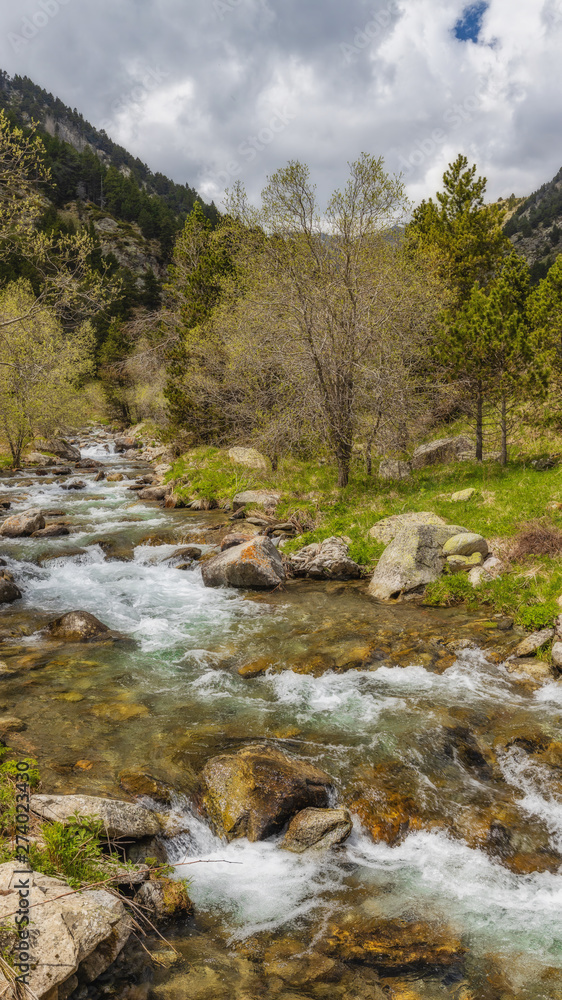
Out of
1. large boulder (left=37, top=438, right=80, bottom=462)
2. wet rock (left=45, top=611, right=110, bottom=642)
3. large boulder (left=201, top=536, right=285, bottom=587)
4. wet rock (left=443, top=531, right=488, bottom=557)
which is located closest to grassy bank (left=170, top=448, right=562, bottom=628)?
wet rock (left=443, top=531, right=488, bottom=557)

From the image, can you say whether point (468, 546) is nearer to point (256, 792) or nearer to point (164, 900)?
point (256, 792)

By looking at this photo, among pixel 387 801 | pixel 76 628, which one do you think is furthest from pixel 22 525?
pixel 387 801

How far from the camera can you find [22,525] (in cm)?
1551

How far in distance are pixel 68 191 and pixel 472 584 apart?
13605 centimetres

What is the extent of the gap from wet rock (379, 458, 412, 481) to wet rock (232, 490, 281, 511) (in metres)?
3.87

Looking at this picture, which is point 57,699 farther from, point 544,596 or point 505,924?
point 544,596

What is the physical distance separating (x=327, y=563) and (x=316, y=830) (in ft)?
25.3

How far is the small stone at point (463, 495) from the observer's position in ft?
46.4

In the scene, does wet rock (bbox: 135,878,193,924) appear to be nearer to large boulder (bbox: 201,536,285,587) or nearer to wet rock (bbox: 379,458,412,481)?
large boulder (bbox: 201,536,285,587)

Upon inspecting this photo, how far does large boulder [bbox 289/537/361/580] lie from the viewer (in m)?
12.2

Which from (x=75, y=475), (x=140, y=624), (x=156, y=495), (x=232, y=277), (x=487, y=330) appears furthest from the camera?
(x=75, y=475)

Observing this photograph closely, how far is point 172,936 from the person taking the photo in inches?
145

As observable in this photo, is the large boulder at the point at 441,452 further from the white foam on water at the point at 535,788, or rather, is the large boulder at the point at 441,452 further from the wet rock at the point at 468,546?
the white foam on water at the point at 535,788

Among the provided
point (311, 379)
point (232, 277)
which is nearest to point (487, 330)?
point (311, 379)
